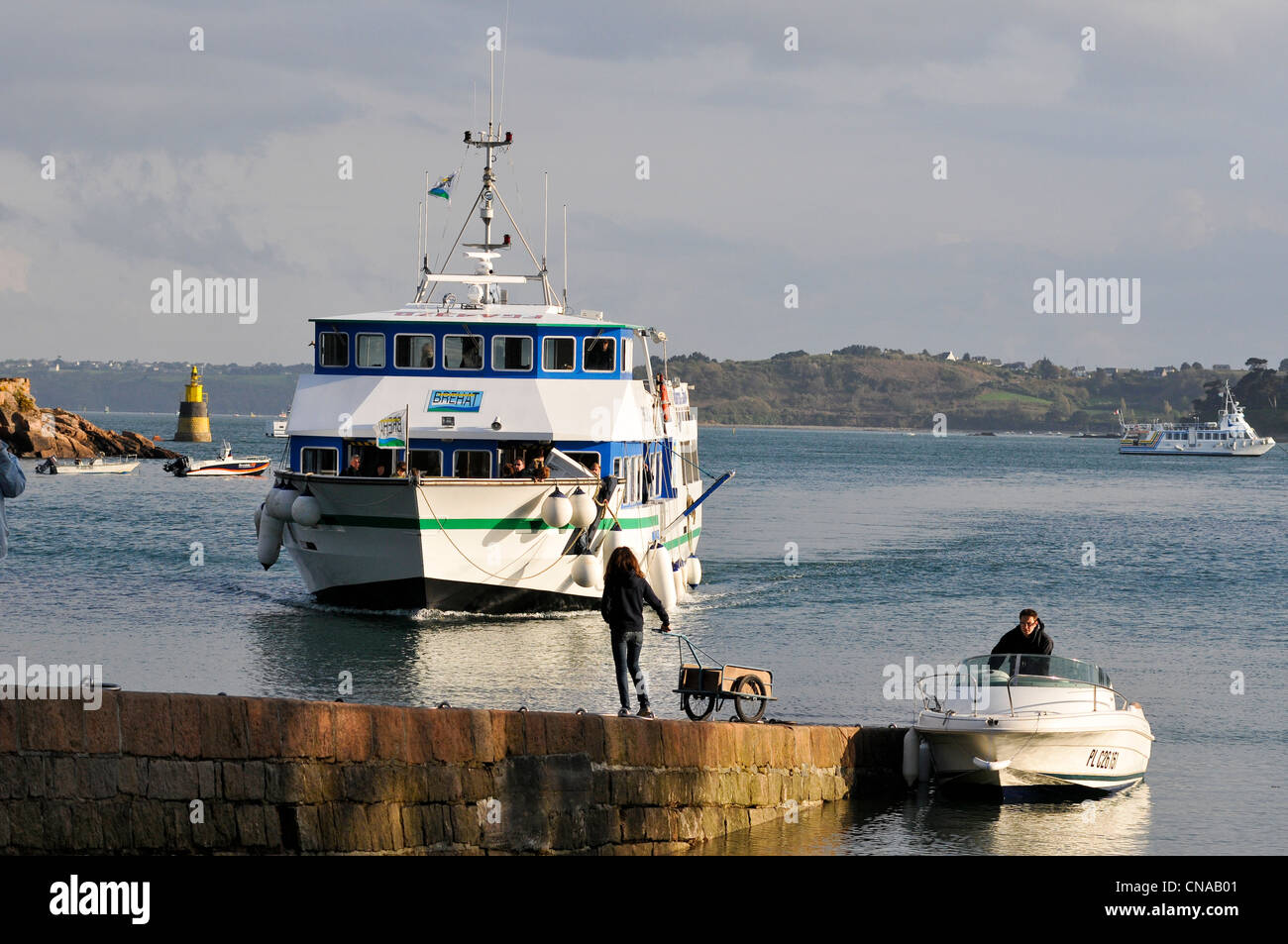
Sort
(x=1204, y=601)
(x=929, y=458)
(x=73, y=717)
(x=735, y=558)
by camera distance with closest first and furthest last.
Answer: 1. (x=73, y=717)
2. (x=1204, y=601)
3. (x=735, y=558)
4. (x=929, y=458)

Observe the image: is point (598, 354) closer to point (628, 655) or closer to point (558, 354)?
point (558, 354)

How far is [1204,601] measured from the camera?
36.4m

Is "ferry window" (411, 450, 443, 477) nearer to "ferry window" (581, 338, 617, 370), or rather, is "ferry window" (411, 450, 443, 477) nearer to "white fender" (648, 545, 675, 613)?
"ferry window" (581, 338, 617, 370)

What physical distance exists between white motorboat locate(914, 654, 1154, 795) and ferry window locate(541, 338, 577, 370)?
1308cm

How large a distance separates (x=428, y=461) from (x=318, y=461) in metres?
2.27

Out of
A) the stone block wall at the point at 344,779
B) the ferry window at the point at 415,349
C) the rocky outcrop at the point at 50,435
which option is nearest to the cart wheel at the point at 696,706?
the stone block wall at the point at 344,779

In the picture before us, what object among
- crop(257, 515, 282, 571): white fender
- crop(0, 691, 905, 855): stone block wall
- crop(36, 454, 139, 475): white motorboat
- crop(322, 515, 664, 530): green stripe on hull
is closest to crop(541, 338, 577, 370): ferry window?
crop(322, 515, 664, 530): green stripe on hull

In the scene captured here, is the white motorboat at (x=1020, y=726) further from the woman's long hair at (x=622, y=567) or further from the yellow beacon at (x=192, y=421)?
the yellow beacon at (x=192, y=421)

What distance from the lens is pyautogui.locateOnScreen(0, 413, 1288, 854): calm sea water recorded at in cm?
1550

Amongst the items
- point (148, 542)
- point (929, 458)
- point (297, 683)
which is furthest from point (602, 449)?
point (929, 458)

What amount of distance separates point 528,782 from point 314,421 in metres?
16.4

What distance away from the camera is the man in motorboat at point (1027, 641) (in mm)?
16016
